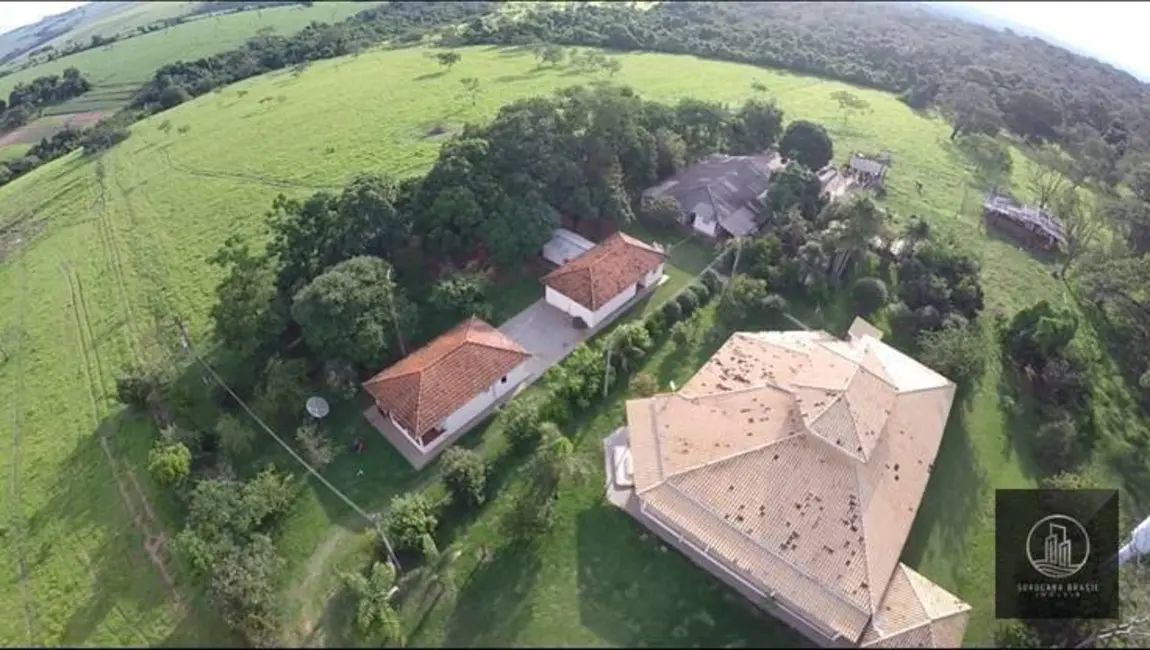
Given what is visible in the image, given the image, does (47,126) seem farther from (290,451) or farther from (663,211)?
(663,211)

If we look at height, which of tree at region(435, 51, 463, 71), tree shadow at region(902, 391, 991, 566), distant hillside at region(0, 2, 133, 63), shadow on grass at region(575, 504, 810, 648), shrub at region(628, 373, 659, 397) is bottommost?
tree shadow at region(902, 391, 991, 566)

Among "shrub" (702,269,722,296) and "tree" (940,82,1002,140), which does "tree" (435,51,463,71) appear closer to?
"shrub" (702,269,722,296)

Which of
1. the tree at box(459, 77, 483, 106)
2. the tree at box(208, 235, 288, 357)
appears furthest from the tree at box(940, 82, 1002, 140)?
the tree at box(208, 235, 288, 357)

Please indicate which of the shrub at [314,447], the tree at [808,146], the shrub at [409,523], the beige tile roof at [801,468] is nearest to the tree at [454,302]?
the shrub at [314,447]

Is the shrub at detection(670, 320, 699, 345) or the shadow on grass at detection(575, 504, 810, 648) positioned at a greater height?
the shrub at detection(670, 320, 699, 345)

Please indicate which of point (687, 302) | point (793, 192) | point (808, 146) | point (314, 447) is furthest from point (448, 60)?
point (314, 447)

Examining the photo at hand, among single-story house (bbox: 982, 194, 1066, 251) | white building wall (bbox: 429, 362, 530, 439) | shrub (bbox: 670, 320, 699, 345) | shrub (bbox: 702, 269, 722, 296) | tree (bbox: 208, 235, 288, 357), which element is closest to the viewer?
white building wall (bbox: 429, 362, 530, 439)

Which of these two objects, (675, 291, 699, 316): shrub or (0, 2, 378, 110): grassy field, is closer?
(675, 291, 699, 316): shrub
